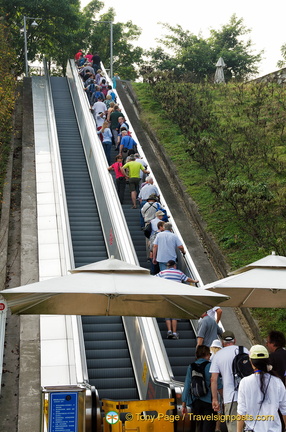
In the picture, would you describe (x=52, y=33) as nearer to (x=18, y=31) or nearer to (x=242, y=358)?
(x=18, y=31)

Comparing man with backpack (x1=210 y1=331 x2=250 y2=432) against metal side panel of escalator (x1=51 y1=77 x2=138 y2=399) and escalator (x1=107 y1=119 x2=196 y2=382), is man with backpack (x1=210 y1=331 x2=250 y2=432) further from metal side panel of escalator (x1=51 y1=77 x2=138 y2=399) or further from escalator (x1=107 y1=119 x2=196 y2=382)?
metal side panel of escalator (x1=51 y1=77 x2=138 y2=399)

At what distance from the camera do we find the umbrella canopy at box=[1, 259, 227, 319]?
8.29 m

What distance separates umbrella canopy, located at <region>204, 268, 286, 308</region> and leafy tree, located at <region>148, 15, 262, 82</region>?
36.2 meters

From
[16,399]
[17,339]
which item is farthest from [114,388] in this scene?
[17,339]

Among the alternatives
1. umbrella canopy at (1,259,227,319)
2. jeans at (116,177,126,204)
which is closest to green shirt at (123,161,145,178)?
jeans at (116,177,126,204)

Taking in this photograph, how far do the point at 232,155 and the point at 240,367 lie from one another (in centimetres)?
1547

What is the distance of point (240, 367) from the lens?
8.27 m

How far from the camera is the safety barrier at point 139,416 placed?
867cm

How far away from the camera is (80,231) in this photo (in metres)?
18.1

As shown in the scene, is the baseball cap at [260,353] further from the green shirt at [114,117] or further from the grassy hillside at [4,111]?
the green shirt at [114,117]

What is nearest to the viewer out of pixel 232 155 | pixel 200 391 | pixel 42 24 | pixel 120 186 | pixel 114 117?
pixel 200 391

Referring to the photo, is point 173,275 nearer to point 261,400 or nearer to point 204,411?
point 204,411

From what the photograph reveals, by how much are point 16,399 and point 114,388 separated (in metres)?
1.64

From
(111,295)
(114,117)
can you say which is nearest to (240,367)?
(111,295)
